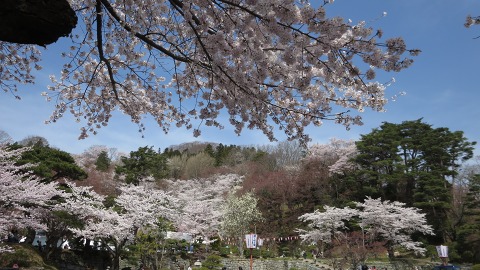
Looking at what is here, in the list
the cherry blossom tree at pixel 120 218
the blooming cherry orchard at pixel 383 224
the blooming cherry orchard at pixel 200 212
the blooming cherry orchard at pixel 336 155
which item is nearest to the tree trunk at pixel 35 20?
the cherry blossom tree at pixel 120 218

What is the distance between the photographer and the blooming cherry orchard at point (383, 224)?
1858cm

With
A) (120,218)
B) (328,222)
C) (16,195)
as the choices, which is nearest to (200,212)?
(328,222)

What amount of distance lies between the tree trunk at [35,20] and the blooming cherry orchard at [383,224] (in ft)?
58.6

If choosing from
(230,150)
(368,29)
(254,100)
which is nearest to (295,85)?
(254,100)

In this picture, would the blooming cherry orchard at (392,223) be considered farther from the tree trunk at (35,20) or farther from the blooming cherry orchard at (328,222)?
the tree trunk at (35,20)

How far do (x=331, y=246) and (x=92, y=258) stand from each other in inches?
514

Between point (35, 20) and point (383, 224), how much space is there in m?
19.5

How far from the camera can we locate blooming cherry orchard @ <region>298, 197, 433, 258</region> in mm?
18578

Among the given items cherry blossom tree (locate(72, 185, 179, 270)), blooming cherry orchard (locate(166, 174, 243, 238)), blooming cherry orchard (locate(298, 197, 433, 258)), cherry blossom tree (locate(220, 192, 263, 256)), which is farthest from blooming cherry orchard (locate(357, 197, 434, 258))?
cherry blossom tree (locate(72, 185, 179, 270))

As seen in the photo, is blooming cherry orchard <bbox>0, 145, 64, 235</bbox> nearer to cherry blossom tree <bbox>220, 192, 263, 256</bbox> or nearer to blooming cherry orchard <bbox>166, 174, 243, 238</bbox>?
blooming cherry orchard <bbox>166, 174, 243, 238</bbox>

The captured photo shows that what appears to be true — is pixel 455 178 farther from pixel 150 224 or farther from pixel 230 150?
pixel 230 150

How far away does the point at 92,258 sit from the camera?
52.5 ft

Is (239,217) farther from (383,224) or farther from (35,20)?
(35,20)

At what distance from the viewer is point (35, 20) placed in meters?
2.21
